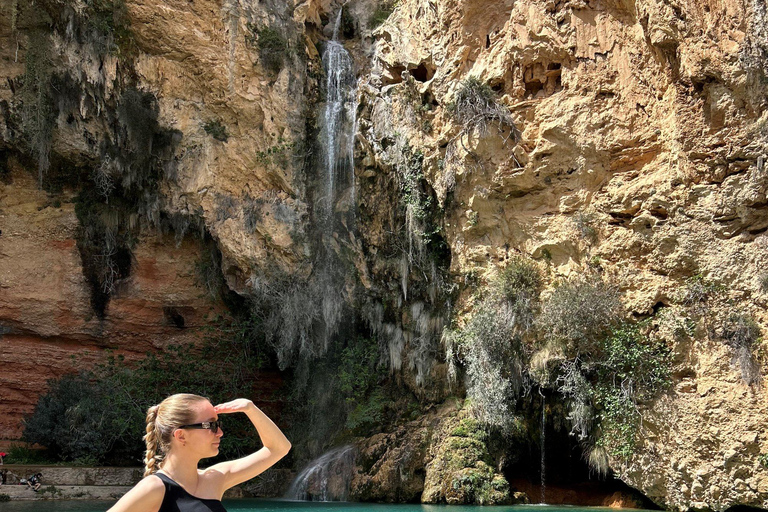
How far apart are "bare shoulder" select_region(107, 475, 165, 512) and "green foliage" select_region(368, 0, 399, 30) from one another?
17999mm

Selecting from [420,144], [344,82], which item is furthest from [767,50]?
[344,82]

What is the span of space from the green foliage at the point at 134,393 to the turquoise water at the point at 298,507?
2.74 metres

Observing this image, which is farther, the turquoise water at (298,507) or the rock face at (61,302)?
the rock face at (61,302)

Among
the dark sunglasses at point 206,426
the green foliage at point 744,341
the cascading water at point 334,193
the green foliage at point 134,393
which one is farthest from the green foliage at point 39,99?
the dark sunglasses at point 206,426

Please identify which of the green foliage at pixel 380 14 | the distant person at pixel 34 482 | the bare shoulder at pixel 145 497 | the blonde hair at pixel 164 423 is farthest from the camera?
the green foliage at pixel 380 14

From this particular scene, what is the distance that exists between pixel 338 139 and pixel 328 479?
824cm

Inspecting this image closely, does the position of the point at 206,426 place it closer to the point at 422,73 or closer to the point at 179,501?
the point at 179,501

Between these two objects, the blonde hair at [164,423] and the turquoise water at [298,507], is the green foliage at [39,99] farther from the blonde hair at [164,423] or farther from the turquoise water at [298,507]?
the blonde hair at [164,423]

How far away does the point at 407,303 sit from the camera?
55.4 ft

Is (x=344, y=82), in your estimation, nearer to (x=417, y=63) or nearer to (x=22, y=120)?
(x=417, y=63)

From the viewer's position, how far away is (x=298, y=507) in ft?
44.1

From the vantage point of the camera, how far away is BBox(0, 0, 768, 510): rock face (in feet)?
37.7

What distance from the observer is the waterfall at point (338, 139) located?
59.1 feet

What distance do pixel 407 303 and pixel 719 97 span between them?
8.13m
